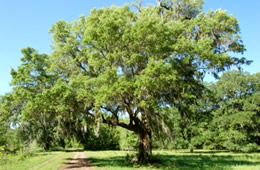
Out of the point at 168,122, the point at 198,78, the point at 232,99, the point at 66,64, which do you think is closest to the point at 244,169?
the point at 168,122

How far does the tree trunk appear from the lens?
15220mm

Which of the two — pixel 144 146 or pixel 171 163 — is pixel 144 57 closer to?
pixel 144 146

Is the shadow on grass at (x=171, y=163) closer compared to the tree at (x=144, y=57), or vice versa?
the tree at (x=144, y=57)

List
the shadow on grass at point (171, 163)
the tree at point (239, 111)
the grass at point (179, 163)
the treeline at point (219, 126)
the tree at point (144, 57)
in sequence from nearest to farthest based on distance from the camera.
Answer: the tree at point (144, 57) → the grass at point (179, 163) → the shadow on grass at point (171, 163) → the treeline at point (219, 126) → the tree at point (239, 111)

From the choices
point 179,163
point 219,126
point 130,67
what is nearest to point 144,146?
point 179,163

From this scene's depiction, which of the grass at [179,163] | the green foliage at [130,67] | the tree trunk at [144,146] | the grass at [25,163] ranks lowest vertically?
the grass at [179,163]

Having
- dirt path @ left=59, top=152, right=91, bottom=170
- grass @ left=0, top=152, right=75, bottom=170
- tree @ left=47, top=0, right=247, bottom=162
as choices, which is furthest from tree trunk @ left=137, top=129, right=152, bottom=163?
grass @ left=0, top=152, right=75, bottom=170

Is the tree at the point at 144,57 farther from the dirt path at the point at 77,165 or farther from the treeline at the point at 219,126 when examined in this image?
the treeline at the point at 219,126

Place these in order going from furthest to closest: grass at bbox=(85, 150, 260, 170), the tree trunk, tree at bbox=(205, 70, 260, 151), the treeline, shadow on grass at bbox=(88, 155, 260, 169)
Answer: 1. tree at bbox=(205, 70, 260, 151)
2. the treeline
3. the tree trunk
4. shadow on grass at bbox=(88, 155, 260, 169)
5. grass at bbox=(85, 150, 260, 170)

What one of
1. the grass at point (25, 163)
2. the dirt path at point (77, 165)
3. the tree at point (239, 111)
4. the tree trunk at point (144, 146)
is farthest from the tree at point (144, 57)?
the tree at point (239, 111)

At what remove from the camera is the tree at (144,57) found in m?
11.7

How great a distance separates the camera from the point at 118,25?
12078 millimetres

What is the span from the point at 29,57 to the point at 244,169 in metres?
16.8

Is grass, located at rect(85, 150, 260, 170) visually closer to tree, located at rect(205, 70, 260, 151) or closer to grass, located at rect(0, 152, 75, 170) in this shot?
grass, located at rect(0, 152, 75, 170)
